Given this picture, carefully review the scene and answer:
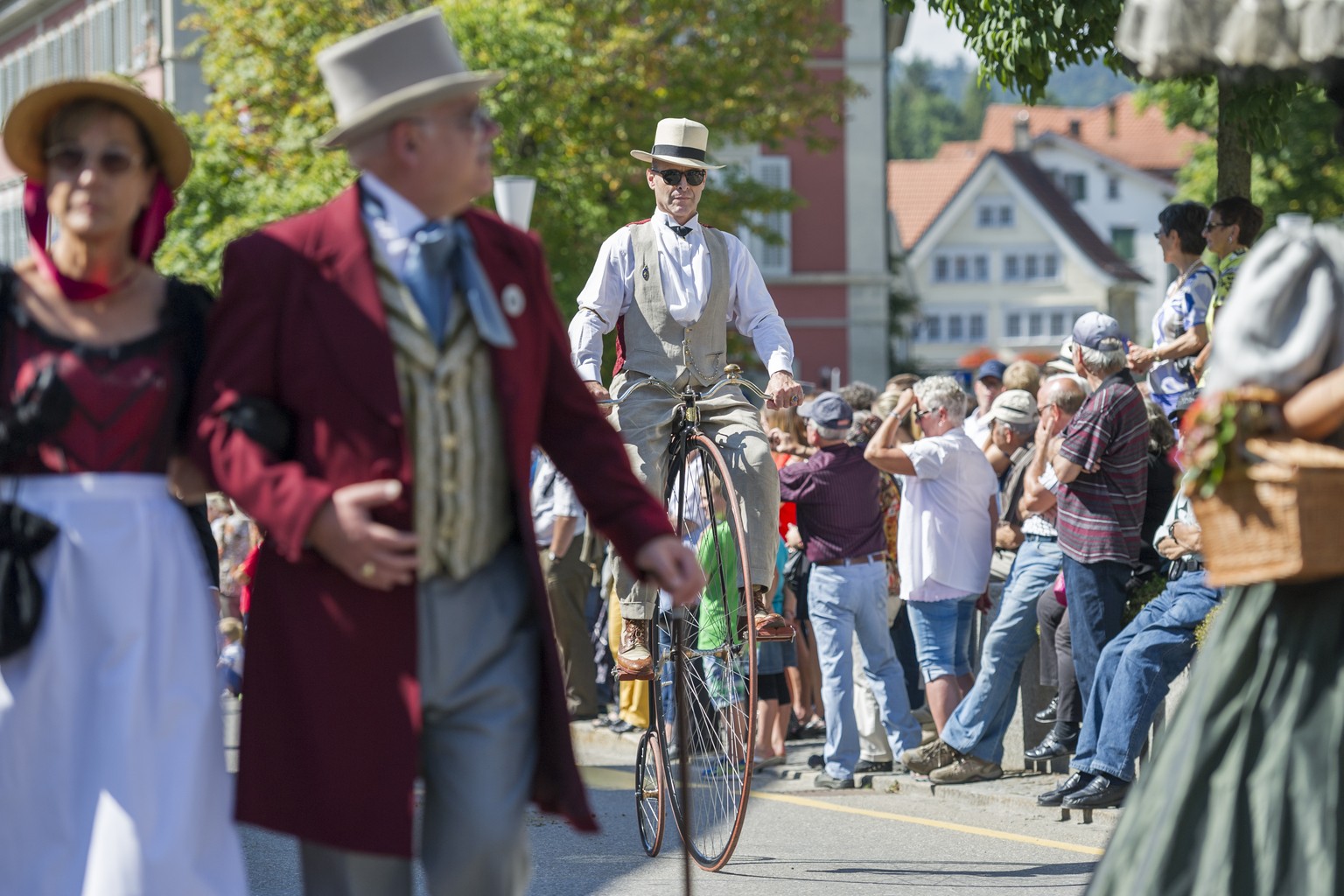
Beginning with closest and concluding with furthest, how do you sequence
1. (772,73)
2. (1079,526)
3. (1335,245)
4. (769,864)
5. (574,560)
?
(1335,245), (769,864), (1079,526), (574,560), (772,73)

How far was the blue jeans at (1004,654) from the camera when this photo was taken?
9.48 m

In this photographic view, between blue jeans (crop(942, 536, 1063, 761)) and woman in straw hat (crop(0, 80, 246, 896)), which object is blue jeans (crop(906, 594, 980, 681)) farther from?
woman in straw hat (crop(0, 80, 246, 896))

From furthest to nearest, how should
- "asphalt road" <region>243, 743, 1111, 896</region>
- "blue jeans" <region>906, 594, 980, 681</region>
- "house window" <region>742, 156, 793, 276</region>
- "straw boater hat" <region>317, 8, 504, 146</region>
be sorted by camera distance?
"house window" <region>742, 156, 793, 276</region> < "blue jeans" <region>906, 594, 980, 681</region> < "asphalt road" <region>243, 743, 1111, 896</region> < "straw boater hat" <region>317, 8, 504, 146</region>

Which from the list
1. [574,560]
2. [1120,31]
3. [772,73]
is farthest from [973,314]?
[1120,31]

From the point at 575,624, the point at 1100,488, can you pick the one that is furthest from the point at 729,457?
the point at 575,624

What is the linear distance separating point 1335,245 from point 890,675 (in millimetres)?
6367

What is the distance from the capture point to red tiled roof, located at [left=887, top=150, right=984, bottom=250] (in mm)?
82188

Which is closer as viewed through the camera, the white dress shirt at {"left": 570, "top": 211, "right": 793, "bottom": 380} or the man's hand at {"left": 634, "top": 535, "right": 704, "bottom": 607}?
the man's hand at {"left": 634, "top": 535, "right": 704, "bottom": 607}

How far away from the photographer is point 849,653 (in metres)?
10.1

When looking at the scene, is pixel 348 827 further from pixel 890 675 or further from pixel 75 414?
pixel 890 675

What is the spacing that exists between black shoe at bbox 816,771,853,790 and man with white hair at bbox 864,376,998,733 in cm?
56

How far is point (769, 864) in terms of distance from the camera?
317 inches

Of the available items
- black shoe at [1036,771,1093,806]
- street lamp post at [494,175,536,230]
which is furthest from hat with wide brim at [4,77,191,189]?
street lamp post at [494,175,536,230]

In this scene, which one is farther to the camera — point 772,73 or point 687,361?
point 772,73
